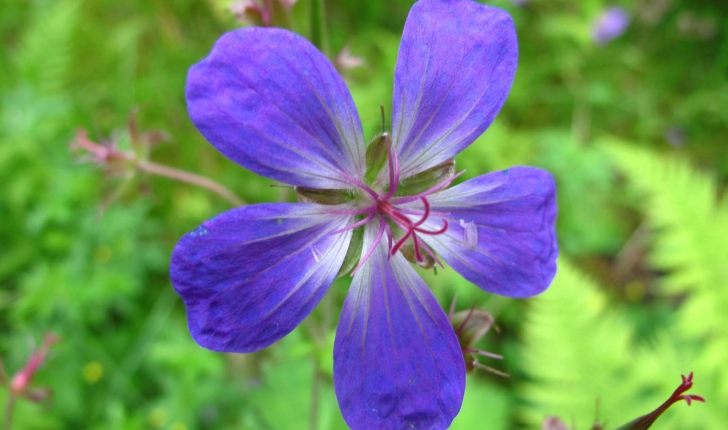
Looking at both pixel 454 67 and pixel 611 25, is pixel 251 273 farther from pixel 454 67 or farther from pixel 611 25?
pixel 611 25

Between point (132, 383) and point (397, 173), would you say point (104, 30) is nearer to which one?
point (132, 383)

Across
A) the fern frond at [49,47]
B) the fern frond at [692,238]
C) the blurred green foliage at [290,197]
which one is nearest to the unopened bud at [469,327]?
the blurred green foliage at [290,197]

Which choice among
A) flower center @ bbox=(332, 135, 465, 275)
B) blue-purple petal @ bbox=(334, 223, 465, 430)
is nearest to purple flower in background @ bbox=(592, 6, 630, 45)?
flower center @ bbox=(332, 135, 465, 275)

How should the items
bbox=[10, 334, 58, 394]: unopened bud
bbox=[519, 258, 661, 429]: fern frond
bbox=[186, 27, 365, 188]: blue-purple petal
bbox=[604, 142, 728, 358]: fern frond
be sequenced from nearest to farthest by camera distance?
bbox=[186, 27, 365, 188]: blue-purple petal < bbox=[10, 334, 58, 394]: unopened bud < bbox=[519, 258, 661, 429]: fern frond < bbox=[604, 142, 728, 358]: fern frond

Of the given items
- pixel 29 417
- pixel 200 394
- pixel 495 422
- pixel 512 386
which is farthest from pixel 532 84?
pixel 29 417

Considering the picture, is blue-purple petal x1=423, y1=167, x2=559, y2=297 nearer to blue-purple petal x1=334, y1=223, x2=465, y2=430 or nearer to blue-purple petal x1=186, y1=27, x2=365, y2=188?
blue-purple petal x1=334, y1=223, x2=465, y2=430

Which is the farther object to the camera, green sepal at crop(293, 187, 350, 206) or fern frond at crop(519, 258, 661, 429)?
fern frond at crop(519, 258, 661, 429)

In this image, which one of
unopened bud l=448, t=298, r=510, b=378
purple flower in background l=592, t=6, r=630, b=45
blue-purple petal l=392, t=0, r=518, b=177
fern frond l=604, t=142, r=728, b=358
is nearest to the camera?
blue-purple petal l=392, t=0, r=518, b=177
